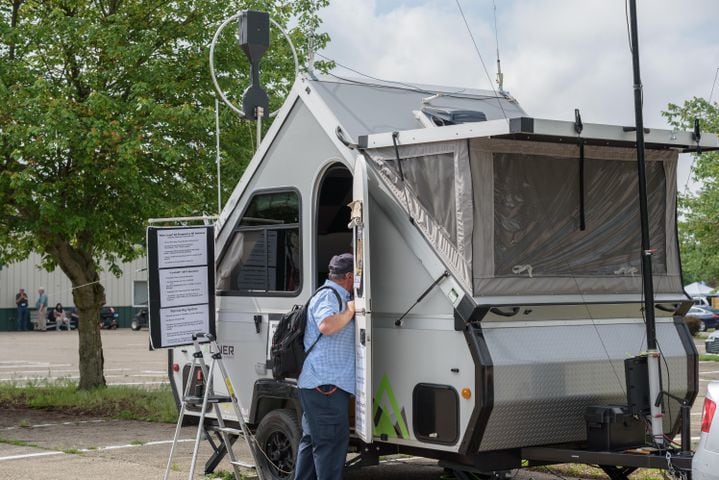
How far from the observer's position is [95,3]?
15.0m

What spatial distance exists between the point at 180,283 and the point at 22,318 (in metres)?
37.2

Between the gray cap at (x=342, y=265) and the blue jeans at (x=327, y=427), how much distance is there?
79cm

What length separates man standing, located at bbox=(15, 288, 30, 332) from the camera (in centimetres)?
4384

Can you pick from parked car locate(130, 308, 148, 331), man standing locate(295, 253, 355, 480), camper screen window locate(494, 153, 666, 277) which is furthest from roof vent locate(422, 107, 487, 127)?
parked car locate(130, 308, 148, 331)

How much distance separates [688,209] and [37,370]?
16.4 m

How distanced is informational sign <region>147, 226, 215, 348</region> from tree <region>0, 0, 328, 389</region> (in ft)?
14.7

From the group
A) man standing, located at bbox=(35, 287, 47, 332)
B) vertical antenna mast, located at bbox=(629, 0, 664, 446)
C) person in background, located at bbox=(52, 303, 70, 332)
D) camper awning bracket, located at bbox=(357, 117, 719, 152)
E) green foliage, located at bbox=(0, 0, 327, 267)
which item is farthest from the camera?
person in background, located at bbox=(52, 303, 70, 332)

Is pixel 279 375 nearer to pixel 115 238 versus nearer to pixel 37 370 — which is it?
pixel 115 238

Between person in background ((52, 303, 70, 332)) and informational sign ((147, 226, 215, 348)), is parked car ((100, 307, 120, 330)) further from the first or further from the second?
informational sign ((147, 226, 215, 348))

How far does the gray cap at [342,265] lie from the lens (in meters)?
7.68

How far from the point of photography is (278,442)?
8.55 meters

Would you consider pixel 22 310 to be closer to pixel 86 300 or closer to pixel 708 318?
pixel 708 318

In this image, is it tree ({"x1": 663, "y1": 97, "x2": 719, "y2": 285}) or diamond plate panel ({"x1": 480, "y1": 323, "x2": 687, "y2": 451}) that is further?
tree ({"x1": 663, "y1": 97, "x2": 719, "y2": 285})

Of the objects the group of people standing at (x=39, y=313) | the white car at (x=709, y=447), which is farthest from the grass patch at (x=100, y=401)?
the group of people standing at (x=39, y=313)
